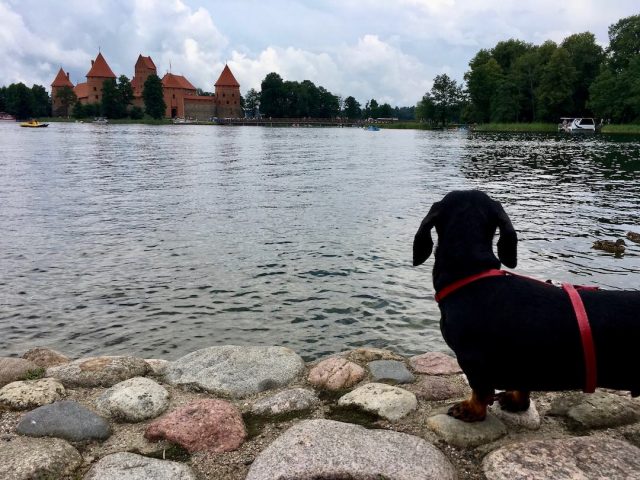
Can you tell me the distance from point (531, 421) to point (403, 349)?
382cm

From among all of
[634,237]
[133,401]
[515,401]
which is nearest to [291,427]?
[133,401]

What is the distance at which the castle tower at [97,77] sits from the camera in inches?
6890

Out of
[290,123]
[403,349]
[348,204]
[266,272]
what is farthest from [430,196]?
[290,123]

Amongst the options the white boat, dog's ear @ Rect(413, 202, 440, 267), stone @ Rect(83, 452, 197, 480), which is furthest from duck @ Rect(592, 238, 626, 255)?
the white boat

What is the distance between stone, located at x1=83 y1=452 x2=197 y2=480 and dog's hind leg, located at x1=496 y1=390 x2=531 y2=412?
2539mm

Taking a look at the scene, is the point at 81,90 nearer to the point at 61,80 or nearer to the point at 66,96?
the point at 66,96

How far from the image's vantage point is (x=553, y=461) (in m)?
3.57

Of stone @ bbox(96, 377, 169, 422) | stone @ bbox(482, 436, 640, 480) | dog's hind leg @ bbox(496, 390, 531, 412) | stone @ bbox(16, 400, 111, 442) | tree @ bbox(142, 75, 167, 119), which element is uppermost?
tree @ bbox(142, 75, 167, 119)

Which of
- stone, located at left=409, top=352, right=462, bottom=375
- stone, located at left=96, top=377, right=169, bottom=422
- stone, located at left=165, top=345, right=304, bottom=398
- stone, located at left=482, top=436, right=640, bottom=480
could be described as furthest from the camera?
stone, located at left=409, top=352, right=462, bottom=375

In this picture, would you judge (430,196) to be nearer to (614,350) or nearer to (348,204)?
(348,204)

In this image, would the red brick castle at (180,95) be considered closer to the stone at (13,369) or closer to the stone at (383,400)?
the stone at (13,369)

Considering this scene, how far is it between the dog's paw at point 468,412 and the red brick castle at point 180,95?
19308 centimetres

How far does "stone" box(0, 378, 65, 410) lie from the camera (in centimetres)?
473

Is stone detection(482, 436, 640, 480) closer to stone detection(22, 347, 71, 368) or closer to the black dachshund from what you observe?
the black dachshund
